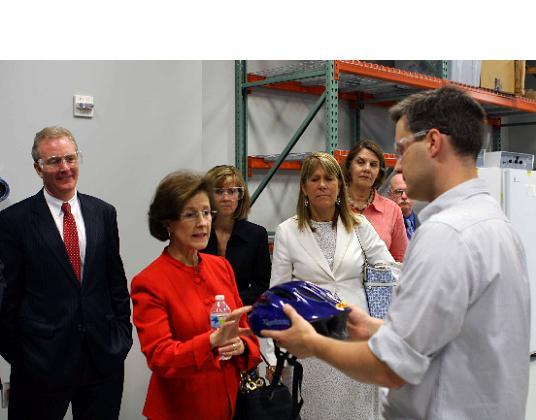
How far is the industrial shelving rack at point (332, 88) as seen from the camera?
3.73 metres

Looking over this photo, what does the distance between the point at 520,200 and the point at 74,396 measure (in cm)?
443

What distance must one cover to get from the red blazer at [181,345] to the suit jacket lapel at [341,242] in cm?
75

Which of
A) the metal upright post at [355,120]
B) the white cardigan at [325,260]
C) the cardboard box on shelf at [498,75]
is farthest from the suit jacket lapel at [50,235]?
the cardboard box on shelf at [498,75]

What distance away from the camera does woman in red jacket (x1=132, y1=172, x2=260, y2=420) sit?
5.88ft

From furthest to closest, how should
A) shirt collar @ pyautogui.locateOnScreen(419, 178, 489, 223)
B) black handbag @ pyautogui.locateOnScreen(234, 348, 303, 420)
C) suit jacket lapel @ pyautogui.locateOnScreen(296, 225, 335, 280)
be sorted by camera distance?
suit jacket lapel @ pyautogui.locateOnScreen(296, 225, 335, 280), black handbag @ pyautogui.locateOnScreen(234, 348, 303, 420), shirt collar @ pyautogui.locateOnScreen(419, 178, 489, 223)

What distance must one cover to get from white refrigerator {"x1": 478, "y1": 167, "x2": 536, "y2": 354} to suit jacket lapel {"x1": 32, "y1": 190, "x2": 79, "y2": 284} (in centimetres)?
Answer: 394

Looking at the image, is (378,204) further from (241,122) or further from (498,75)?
(498,75)

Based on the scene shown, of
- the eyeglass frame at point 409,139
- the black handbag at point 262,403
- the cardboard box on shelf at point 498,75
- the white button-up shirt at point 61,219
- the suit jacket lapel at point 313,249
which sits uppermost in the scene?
the cardboard box on shelf at point 498,75

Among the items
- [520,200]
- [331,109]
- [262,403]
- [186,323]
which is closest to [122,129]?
[331,109]

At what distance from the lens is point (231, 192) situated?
115 inches

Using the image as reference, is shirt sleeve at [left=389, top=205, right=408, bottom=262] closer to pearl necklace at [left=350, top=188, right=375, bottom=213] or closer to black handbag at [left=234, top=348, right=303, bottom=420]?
pearl necklace at [left=350, top=188, right=375, bottom=213]

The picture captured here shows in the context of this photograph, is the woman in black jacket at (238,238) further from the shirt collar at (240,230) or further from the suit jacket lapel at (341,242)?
the suit jacket lapel at (341,242)

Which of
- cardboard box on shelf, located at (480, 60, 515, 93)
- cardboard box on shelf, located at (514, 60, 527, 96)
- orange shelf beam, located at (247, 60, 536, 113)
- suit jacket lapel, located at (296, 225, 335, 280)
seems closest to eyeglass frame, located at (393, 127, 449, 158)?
suit jacket lapel, located at (296, 225, 335, 280)
